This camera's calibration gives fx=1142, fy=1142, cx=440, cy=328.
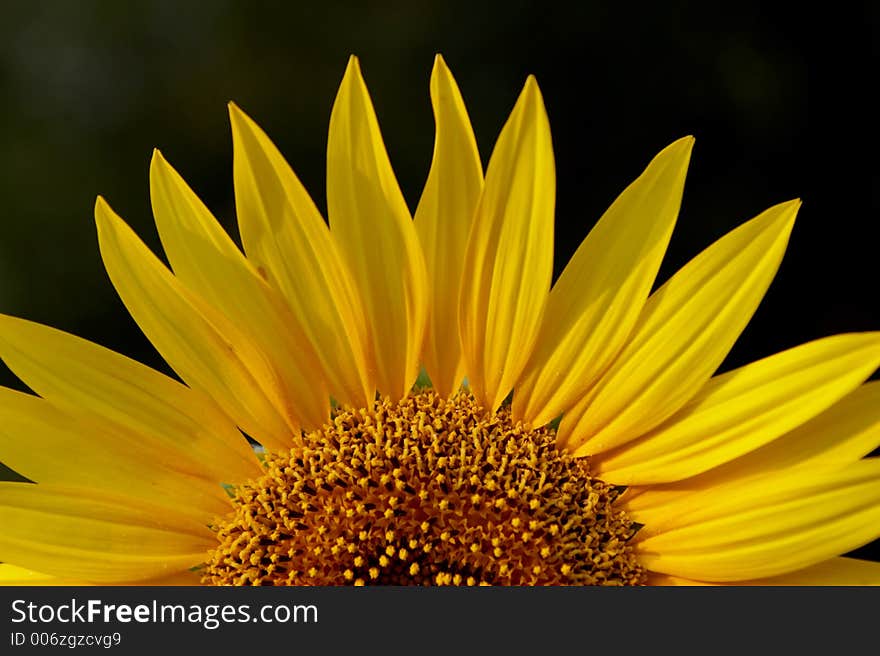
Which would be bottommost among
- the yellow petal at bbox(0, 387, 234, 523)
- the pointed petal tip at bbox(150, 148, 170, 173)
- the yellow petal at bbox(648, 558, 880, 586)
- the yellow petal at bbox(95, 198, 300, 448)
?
the yellow petal at bbox(648, 558, 880, 586)

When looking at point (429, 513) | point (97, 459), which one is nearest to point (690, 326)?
point (429, 513)

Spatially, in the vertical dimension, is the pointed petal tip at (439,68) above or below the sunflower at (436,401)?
above

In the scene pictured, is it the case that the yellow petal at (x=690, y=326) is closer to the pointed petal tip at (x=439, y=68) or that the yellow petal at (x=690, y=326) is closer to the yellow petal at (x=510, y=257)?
the yellow petal at (x=510, y=257)

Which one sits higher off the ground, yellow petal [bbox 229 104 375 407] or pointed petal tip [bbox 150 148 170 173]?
pointed petal tip [bbox 150 148 170 173]

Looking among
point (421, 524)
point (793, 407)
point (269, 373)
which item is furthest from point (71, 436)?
point (793, 407)

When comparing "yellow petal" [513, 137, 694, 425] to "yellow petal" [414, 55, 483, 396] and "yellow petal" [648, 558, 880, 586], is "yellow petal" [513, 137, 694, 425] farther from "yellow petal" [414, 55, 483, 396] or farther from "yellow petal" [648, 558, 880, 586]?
"yellow petal" [648, 558, 880, 586]

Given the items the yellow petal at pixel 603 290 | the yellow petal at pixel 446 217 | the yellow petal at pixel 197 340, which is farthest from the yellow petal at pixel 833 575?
the yellow petal at pixel 197 340

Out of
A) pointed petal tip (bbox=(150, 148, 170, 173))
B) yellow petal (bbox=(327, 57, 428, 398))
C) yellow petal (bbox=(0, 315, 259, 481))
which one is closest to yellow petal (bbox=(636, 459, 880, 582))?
yellow petal (bbox=(327, 57, 428, 398))

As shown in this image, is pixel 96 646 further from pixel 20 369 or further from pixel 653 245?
pixel 653 245
